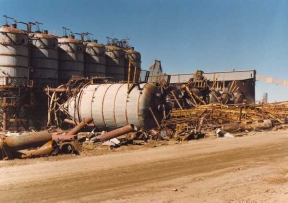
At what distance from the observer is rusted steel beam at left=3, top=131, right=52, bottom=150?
15148 mm

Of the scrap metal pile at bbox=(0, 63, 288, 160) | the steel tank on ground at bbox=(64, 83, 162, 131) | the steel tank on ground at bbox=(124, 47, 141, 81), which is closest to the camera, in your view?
the scrap metal pile at bbox=(0, 63, 288, 160)

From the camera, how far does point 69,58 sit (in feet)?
142

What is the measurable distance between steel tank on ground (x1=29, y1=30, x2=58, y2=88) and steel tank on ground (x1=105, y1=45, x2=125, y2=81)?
10860mm

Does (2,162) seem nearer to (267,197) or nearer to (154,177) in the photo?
(154,177)

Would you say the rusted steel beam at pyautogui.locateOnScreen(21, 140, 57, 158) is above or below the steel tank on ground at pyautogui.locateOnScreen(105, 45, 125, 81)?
below

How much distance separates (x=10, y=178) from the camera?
35.8 ft

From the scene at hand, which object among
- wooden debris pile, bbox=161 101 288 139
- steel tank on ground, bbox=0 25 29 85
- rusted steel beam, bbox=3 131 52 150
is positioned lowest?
rusted steel beam, bbox=3 131 52 150

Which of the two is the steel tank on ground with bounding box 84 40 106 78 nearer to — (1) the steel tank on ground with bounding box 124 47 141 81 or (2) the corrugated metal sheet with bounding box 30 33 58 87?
(1) the steel tank on ground with bounding box 124 47 141 81

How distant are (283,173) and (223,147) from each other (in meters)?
6.18

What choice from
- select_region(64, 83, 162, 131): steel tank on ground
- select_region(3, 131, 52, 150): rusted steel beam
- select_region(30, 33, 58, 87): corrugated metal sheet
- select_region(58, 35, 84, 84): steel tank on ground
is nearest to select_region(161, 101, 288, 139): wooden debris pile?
select_region(64, 83, 162, 131): steel tank on ground

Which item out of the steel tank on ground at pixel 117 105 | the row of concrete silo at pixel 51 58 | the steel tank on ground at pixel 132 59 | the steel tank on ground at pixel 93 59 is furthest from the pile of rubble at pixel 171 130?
the steel tank on ground at pixel 132 59

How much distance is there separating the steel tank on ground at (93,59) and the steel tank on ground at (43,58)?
6574mm

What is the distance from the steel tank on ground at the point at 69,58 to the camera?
42906 millimetres

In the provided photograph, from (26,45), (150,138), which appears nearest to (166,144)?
(150,138)
